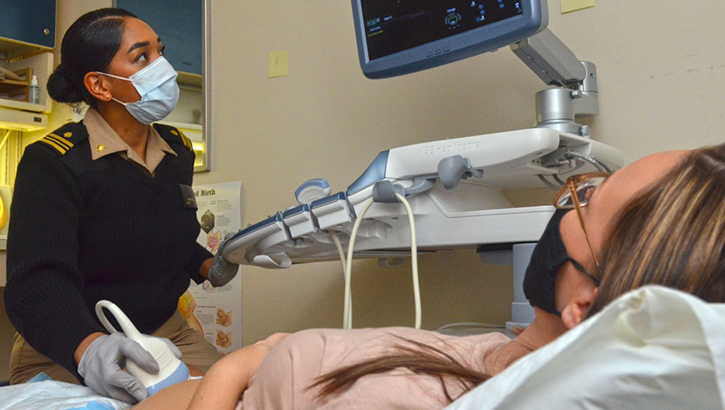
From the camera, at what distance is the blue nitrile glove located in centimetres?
106

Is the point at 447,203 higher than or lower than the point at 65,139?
lower

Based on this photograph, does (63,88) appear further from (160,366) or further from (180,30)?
(160,366)

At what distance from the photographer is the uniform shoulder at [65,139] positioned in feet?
4.85

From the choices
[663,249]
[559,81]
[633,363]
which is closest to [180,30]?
[559,81]

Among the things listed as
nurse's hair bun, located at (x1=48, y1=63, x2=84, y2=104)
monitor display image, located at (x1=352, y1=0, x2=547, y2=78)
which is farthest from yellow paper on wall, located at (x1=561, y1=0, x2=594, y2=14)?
nurse's hair bun, located at (x1=48, y1=63, x2=84, y2=104)

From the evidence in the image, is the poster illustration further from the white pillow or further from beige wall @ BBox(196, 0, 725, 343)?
the white pillow

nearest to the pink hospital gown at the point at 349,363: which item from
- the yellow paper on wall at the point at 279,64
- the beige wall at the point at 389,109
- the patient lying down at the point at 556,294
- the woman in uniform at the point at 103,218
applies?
the patient lying down at the point at 556,294

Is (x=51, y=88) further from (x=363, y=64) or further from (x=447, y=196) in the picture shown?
(x=447, y=196)

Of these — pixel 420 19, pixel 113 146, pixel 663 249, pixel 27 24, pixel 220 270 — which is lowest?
pixel 220 270

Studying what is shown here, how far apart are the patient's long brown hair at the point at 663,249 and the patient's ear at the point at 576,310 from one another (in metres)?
0.05

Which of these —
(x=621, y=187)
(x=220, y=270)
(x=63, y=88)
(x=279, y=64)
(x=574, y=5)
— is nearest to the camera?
(x=621, y=187)

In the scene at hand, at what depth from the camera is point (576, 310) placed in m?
0.62

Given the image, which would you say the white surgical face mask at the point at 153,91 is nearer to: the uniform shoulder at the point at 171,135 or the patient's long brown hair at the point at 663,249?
the uniform shoulder at the point at 171,135

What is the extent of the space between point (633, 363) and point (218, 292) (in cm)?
202
